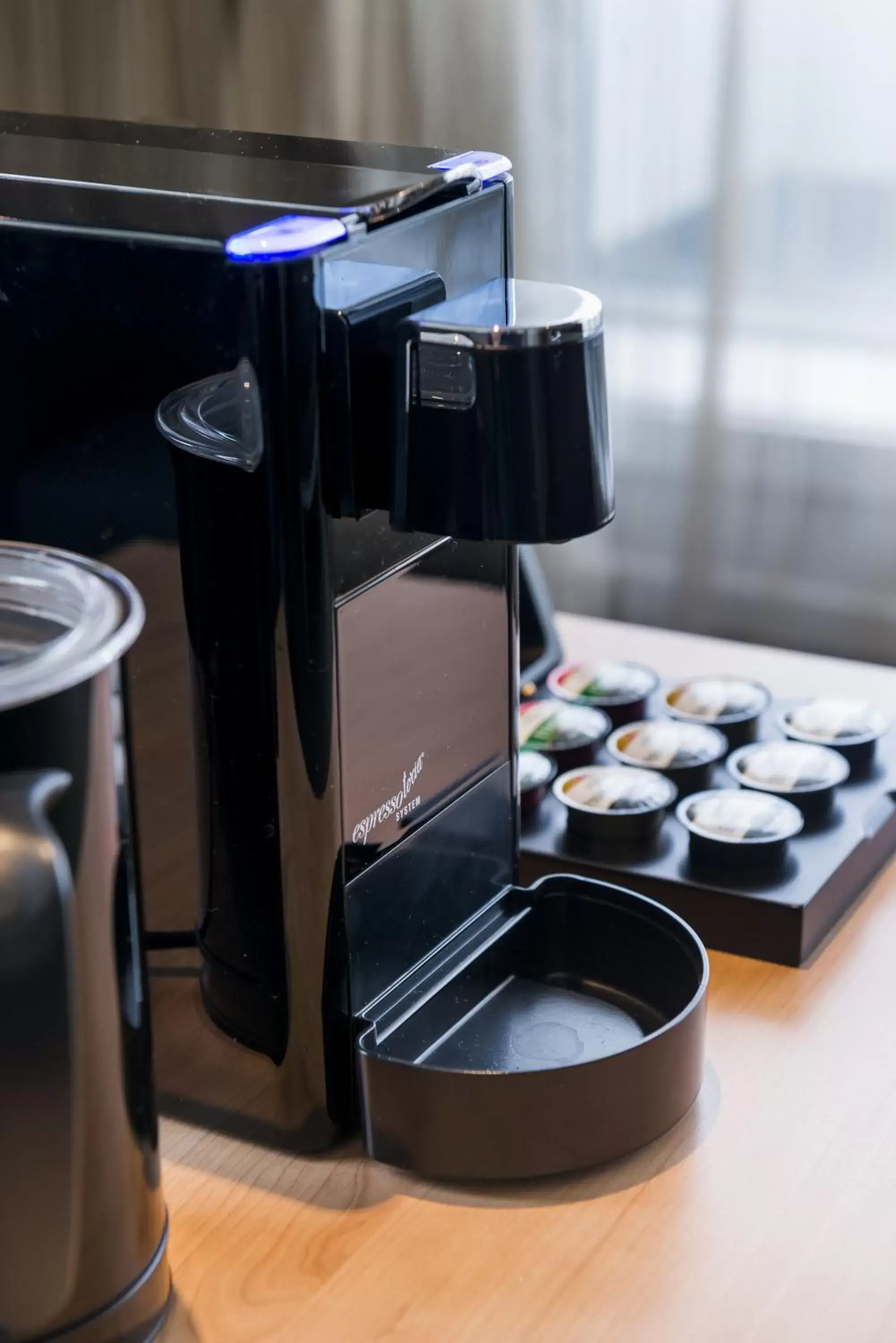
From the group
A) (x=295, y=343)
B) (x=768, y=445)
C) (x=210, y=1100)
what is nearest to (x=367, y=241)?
(x=295, y=343)

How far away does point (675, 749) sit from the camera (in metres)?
0.98

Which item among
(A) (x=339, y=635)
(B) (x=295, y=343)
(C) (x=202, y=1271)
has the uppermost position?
(B) (x=295, y=343)

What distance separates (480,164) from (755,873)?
1.26 feet

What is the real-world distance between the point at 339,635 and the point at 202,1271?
255mm

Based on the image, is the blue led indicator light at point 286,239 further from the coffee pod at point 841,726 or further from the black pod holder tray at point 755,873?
the coffee pod at point 841,726

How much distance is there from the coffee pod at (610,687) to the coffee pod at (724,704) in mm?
17

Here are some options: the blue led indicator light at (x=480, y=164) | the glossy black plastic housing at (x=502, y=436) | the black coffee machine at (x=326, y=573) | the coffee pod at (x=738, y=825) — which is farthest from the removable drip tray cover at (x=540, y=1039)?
the blue led indicator light at (x=480, y=164)

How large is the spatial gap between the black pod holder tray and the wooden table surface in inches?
2.7

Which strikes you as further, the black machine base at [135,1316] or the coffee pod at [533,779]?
the coffee pod at [533,779]

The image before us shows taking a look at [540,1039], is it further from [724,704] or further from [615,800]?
[724,704]

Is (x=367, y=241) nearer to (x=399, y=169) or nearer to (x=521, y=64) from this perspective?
(x=399, y=169)

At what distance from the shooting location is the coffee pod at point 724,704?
1.02 metres

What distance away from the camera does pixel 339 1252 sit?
2.19ft

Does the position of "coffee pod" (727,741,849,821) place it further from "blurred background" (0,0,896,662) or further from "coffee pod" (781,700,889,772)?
"blurred background" (0,0,896,662)
